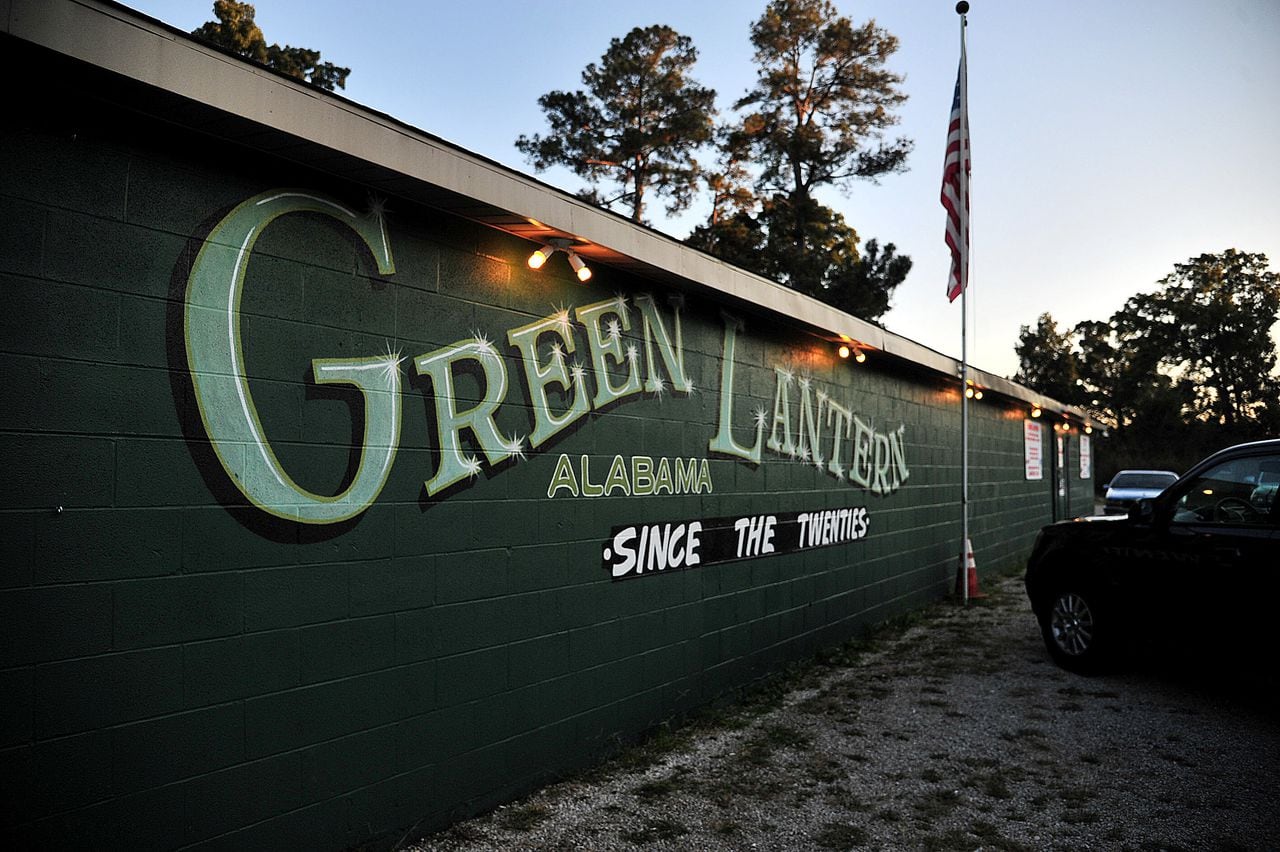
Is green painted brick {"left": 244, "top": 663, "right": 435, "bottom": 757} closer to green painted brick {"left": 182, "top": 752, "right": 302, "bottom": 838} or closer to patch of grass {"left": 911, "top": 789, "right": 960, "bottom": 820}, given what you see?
green painted brick {"left": 182, "top": 752, "right": 302, "bottom": 838}

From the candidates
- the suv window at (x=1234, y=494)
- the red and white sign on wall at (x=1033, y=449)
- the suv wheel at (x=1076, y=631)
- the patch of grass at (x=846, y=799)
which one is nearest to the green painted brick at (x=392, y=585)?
the patch of grass at (x=846, y=799)

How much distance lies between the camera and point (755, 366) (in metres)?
7.01

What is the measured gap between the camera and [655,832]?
421 cm

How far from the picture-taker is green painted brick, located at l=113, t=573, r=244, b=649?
3.05 meters

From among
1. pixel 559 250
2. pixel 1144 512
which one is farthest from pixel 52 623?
pixel 1144 512

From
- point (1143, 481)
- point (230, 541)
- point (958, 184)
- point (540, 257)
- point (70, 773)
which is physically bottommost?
point (70, 773)

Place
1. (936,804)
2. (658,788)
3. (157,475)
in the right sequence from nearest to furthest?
(157,475)
(936,804)
(658,788)

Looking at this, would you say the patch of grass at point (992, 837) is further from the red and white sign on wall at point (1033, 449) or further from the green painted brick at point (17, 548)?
the red and white sign on wall at point (1033, 449)

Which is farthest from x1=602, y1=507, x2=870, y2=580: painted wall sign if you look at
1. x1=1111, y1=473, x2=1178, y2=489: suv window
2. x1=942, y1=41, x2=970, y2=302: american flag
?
x1=1111, y1=473, x2=1178, y2=489: suv window

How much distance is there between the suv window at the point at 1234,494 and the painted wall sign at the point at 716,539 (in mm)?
2657

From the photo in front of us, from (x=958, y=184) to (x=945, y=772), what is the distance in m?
7.18

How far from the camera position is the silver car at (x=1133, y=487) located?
20641 millimetres

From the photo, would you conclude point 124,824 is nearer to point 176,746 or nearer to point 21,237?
point 176,746

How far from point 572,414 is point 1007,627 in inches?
245
